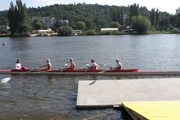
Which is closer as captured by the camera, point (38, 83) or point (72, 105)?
point (72, 105)

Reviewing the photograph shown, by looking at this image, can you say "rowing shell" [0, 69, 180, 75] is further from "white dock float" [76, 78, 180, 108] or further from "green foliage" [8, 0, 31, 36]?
"green foliage" [8, 0, 31, 36]

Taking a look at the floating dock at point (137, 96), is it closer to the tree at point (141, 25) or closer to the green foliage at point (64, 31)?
the tree at point (141, 25)

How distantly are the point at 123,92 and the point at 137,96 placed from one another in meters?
1.07

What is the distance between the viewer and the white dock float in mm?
16062

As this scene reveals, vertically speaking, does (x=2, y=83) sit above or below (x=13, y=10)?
below

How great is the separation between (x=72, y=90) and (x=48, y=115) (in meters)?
5.68

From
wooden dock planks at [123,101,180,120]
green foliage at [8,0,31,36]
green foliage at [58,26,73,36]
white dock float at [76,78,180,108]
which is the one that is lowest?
green foliage at [58,26,73,36]

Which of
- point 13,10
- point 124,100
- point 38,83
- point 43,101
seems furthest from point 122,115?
point 13,10

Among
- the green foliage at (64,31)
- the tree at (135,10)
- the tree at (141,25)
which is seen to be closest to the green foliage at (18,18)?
the green foliage at (64,31)

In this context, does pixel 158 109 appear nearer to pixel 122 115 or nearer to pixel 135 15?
pixel 122 115

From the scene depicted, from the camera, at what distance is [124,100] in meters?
16.1

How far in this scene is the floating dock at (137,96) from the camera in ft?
42.6

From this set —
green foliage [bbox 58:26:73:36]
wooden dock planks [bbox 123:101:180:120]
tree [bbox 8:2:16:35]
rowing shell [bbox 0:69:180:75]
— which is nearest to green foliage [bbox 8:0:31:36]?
tree [bbox 8:2:16:35]

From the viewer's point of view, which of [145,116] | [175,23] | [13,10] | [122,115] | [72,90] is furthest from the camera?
[175,23]
